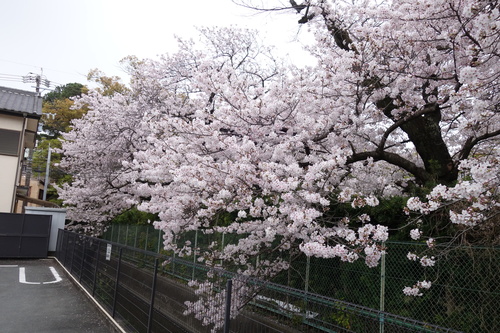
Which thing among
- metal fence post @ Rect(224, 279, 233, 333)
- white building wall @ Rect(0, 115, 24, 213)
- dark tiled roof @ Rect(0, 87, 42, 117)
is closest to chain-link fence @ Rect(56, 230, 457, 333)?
metal fence post @ Rect(224, 279, 233, 333)

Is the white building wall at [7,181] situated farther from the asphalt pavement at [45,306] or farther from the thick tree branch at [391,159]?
the thick tree branch at [391,159]

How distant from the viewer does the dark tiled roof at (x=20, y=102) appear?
18.1 meters

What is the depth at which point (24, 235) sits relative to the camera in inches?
616

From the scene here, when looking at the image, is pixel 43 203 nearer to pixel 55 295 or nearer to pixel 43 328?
pixel 55 295

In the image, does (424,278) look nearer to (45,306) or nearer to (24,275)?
(45,306)

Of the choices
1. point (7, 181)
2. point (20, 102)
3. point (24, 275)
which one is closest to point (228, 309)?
point (24, 275)

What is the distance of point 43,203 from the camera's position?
76.6ft

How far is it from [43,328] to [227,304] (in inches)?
173

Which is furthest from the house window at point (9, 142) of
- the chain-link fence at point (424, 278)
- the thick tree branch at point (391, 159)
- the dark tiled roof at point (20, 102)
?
the thick tree branch at point (391, 159)

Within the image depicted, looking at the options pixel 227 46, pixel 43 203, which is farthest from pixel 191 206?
pixel 43 203

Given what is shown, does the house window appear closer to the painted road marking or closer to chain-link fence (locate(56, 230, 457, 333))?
the painted road marking

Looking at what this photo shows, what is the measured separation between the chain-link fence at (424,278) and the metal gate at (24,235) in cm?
1332

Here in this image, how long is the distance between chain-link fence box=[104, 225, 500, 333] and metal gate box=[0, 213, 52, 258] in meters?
13.3

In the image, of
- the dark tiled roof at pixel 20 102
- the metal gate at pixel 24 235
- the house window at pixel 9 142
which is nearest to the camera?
the metal gate at pixel 24 235
